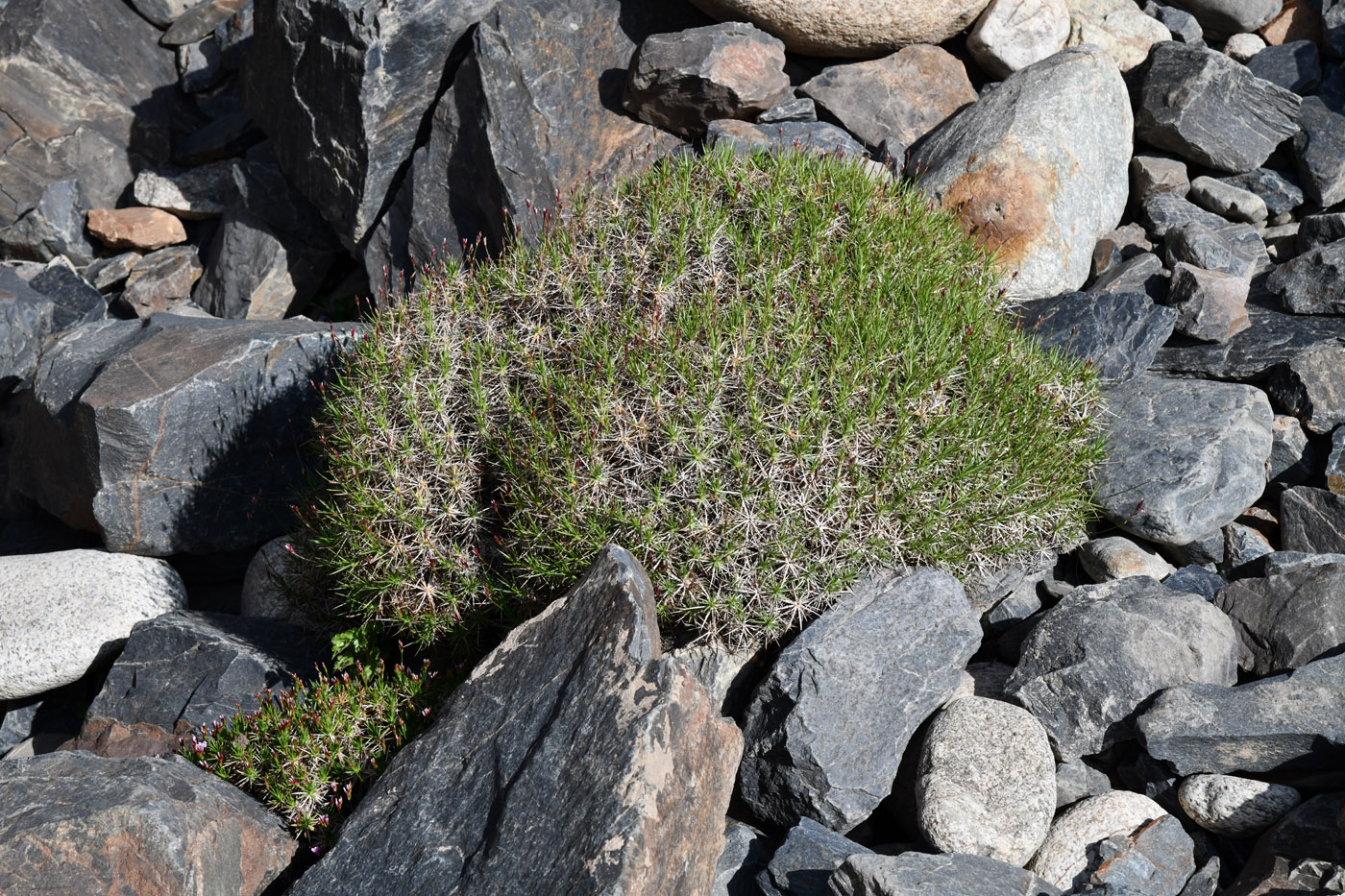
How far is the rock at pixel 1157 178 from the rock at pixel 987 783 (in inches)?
176

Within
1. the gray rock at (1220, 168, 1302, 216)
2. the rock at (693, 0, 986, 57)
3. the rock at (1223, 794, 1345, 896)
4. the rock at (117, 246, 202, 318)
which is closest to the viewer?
the rock at (1223, 794, 1345, 896)

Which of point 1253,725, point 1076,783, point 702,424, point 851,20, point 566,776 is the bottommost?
point 1076,783

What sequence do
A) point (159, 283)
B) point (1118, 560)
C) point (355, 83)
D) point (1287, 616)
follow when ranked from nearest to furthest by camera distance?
point (1287, 616)
point (1118, 560)
point (355, 83)
point (159, 283)

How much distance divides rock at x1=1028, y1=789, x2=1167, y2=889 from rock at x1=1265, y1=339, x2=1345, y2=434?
2.79 meters

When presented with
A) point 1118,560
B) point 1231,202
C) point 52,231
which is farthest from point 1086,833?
point 52,231

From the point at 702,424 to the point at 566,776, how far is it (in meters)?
1.64

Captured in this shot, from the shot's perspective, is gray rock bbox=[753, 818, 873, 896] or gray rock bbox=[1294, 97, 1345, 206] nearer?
gray rock bbox=[753, 818, 873, 896]

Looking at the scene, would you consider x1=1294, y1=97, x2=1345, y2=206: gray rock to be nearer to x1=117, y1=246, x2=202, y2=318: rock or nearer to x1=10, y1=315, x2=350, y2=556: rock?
x1=10, y1=315, x2=350, y2=556: rock

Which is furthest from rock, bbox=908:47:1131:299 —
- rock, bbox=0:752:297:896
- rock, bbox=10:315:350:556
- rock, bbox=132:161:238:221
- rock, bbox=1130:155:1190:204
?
rock, bbox=132:161:238:221

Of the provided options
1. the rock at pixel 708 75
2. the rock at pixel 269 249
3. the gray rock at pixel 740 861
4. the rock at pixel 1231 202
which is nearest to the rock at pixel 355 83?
the rock at pixel 708 75

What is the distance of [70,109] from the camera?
464 inches

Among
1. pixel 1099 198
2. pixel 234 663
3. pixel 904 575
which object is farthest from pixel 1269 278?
pixel 234 663

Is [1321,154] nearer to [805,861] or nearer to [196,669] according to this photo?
[805,861]

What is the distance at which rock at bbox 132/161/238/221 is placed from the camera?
36.7 feet
